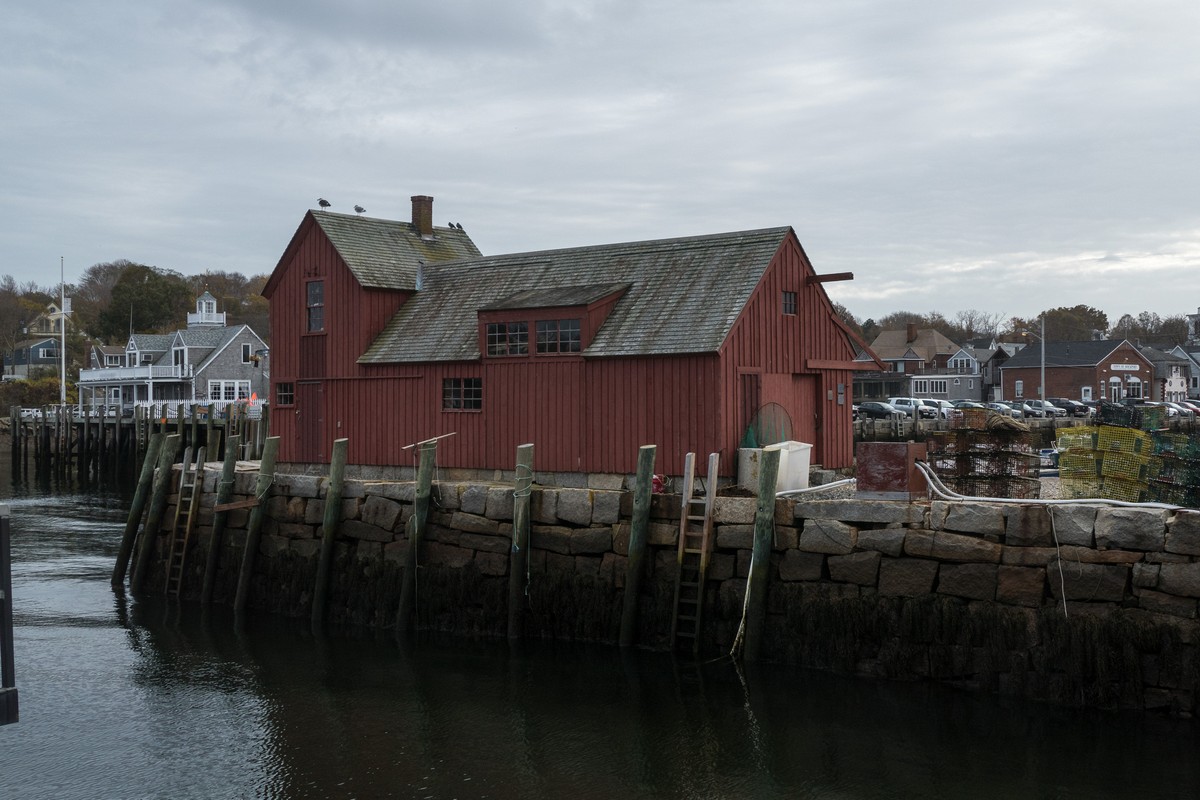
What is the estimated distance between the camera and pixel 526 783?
12.5 metres

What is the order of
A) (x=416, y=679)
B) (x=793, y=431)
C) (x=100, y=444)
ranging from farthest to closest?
(x=100, y=444) → (x=793, y=431) → (x=416, y=679)

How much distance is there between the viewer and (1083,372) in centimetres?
9300

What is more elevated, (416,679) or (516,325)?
(516,325)

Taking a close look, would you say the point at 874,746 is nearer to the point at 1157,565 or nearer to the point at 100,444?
the point at 1157,565

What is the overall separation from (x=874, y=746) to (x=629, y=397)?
33.8 feet

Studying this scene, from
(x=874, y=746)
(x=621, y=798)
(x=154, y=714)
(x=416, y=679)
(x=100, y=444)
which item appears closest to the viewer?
(x=621, y=798)

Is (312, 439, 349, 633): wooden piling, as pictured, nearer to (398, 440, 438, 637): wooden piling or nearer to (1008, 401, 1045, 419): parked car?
(398, 440, 438, 637): wooden piling

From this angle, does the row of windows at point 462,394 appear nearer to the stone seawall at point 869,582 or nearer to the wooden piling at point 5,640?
the stone seawall at point 869,582

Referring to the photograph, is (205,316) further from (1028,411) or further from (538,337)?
(538,337)

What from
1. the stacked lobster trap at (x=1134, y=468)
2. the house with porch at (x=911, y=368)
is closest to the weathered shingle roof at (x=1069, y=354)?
the house with porch at (x=911, y=368)

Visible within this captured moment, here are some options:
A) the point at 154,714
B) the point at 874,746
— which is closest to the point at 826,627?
the point at 874,746

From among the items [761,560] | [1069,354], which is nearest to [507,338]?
[761,560]

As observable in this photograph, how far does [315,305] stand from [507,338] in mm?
6448

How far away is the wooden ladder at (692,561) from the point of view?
16141mm
